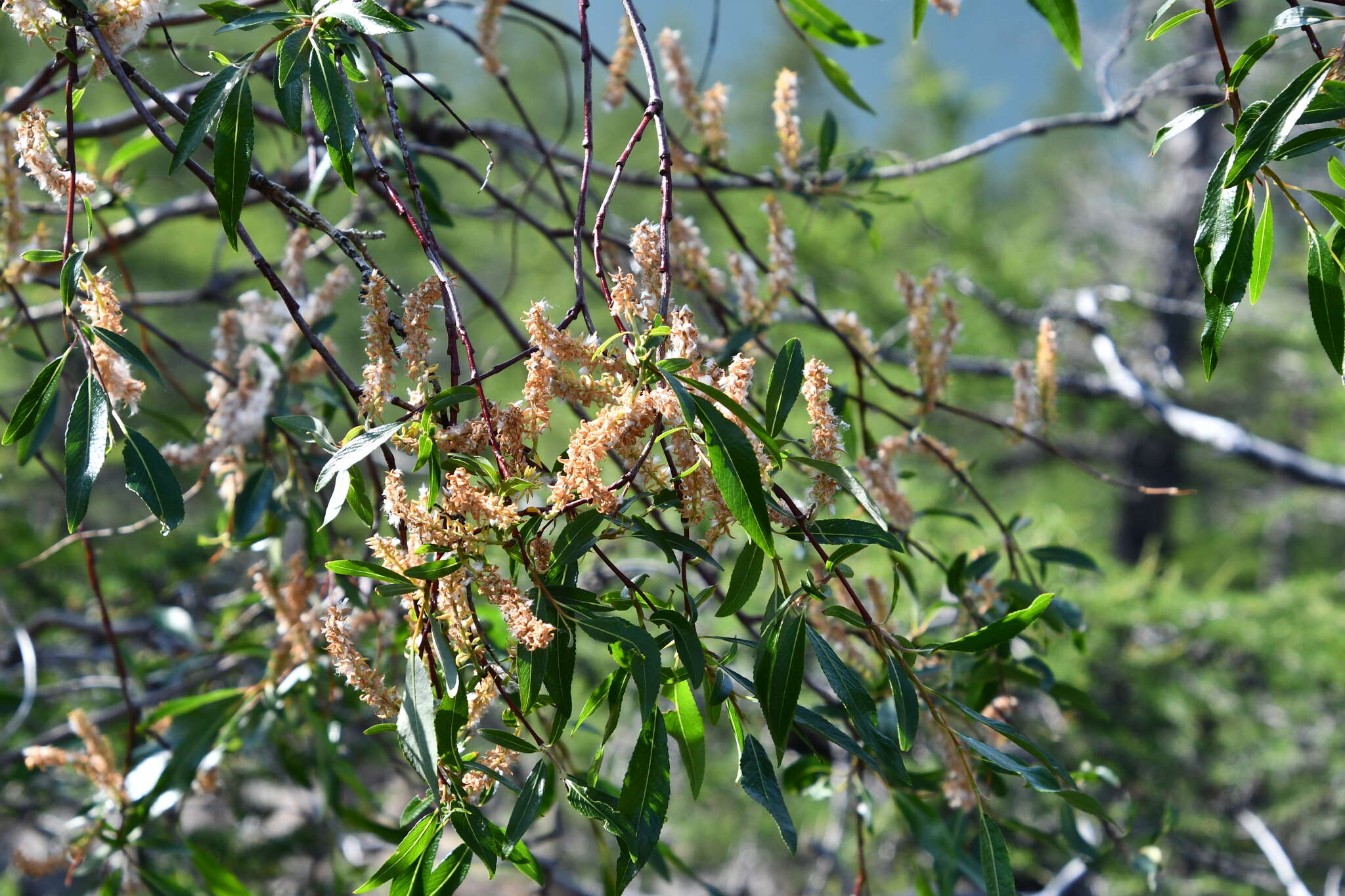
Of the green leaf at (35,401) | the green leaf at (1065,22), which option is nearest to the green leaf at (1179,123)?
the green leaf at (1065,22)

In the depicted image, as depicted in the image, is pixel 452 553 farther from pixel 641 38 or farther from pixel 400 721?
pixel 641 38

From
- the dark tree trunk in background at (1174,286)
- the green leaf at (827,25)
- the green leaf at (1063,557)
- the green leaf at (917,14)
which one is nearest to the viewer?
the green leaf at (917,14)

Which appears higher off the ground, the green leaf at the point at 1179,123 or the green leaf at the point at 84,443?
the green leaf at the point at 84,443

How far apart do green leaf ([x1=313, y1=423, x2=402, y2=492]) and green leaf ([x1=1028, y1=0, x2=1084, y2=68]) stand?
504 mm

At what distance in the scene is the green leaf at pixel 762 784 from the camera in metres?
0.49

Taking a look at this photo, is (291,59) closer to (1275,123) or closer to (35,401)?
(35,401)

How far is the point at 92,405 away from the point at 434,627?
269mm

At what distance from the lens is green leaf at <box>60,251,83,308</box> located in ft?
1.83

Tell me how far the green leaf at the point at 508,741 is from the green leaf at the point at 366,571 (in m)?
0.10

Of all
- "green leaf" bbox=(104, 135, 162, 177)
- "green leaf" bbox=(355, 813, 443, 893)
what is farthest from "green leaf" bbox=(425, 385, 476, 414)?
"green leaf" bbox=(104, 135, 162, 177)

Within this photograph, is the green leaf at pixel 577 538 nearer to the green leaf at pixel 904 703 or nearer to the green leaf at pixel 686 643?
the green leaf at pixel 686 643

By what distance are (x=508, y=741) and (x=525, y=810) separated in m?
0.05

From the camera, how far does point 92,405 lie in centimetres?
56

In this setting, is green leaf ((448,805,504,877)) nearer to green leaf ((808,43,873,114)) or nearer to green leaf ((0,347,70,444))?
green leaf ((0,347,70,444))
